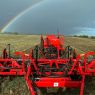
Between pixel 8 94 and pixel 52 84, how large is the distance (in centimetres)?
195

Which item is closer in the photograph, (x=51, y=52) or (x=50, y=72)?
(x=50, y=72)

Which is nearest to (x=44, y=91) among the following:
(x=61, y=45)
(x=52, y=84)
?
(x=52, y=84)

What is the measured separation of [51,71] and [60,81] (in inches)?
52.2

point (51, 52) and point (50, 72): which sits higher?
point (51, 52)

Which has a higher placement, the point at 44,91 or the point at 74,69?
the point at 74,69

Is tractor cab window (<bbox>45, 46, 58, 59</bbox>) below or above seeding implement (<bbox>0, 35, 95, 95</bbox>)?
above

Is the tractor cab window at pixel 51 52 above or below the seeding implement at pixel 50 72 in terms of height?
above

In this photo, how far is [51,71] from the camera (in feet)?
38.5

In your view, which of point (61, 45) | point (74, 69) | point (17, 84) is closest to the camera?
point (74, 69)

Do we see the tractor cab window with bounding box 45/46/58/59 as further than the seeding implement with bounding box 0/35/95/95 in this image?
Yes

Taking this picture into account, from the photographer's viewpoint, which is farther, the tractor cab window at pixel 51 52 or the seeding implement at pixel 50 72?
the tractor cab window at pixel 51 52

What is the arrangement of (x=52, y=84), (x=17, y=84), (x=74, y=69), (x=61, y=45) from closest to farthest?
(x=52, y=84)
(x=74, y=69)
(x=17, y=84)
(x=61, y=45)

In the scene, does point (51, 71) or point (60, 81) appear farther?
point (51, 71)

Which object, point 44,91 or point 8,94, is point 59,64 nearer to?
point 44,91
